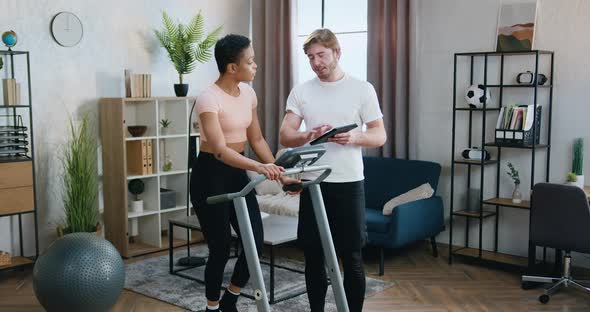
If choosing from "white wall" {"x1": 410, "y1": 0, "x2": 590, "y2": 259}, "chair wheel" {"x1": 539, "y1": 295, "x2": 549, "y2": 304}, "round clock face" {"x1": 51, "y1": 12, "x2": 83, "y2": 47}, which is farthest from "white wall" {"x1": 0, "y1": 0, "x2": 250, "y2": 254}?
"chair wheel" {"x1": 539, "y1": 295, "x2": 549, "y2": 304}

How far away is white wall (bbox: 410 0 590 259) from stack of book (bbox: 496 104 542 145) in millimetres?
256

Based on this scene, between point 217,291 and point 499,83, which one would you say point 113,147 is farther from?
point 499,83

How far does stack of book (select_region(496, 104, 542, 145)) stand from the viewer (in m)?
4.73

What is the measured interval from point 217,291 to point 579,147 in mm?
2748

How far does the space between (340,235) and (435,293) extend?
1646mm

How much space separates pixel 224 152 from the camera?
3076 mm

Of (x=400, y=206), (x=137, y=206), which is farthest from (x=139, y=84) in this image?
(x=400, y=206)

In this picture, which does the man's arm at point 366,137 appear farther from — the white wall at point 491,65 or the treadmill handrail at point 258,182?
the white wall at point 491,65

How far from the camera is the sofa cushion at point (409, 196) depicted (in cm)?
498

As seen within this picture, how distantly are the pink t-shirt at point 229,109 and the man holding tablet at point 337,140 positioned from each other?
0.95 ft

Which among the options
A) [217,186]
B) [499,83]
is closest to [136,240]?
[217,186]

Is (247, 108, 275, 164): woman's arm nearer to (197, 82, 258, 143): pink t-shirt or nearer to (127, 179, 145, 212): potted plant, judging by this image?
(197, 82, 258, 143): pink t-shirt

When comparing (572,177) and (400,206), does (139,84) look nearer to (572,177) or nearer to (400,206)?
(400,206)

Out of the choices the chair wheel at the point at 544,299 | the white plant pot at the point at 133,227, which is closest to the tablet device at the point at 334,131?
the chair wheel at the point at 544,299
